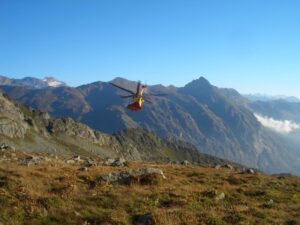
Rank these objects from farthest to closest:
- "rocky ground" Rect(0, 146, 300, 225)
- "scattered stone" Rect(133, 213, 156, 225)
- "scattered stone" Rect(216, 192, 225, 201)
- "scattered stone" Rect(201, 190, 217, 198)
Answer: "scattered stone" Rect(201, 190, 217, 198) < "scattered stone" Rect(216, 192, 225, 201) < "rocky ground" Rect(0, 146, 300, 225) < "scattered stone" Rect(133, 213, 156, 225)

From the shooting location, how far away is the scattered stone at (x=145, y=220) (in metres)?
20.9

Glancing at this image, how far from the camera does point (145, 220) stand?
2120 cm

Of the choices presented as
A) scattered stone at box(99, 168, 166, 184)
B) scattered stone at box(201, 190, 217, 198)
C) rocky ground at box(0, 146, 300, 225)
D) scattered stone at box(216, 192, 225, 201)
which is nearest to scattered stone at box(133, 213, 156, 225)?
rocky ground at box(0, 146, 300, 225)

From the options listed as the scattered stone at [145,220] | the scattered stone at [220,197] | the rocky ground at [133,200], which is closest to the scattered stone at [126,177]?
the rocky ground at [133,200]

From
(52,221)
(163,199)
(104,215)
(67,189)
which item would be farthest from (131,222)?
(67,189)

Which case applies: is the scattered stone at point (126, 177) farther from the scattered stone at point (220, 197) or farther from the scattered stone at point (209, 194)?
the scattered stone at point (220, 197)

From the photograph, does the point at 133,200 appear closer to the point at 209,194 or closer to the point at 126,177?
the point at 209,194

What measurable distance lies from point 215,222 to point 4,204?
10.6m

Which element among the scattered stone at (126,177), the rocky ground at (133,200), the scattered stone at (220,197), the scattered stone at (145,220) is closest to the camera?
the scattered stone at (145,220)

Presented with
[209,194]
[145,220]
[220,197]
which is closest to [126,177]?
[209,194]

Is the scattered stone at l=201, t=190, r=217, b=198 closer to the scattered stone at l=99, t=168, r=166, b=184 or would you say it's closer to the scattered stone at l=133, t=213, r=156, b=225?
the scattered stone at l=99, t=168, r=166, b=184

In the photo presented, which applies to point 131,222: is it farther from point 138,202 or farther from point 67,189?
point 67,189

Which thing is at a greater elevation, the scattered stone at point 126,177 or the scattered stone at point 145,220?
the scattered stone at point 126,177

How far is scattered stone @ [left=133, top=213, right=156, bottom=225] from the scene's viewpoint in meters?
20.9
